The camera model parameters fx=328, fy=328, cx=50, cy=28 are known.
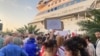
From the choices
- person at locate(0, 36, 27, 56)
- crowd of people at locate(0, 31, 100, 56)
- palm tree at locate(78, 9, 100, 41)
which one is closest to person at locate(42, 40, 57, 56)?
crowd of people at locate(0, 31, 100, 56)

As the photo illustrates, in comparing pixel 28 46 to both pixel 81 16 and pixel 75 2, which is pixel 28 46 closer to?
pixel 81 16

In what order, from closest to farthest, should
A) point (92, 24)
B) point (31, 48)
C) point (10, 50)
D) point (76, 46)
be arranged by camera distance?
point (76, 46), point (10, 50), point (31, 48), point (92, 24)

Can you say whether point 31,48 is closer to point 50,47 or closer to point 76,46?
point 50,47

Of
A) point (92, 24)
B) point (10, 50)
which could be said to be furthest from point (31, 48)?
point (92, 24)

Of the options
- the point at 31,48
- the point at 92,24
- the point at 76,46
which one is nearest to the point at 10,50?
the point at 76,46

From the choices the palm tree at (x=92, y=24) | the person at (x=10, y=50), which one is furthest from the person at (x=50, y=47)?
the palm tree at (x=92, y=24)

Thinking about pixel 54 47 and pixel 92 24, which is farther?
pixel 92 24

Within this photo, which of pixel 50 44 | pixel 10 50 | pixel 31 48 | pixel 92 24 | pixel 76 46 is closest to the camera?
pixel 76 46

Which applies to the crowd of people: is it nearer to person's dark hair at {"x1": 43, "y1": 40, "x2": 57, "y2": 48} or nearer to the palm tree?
person's dark hair at {"x1": 43, "y1": 40, "x2": 57, "y2": 48}

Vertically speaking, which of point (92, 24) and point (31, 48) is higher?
point (92, 24)

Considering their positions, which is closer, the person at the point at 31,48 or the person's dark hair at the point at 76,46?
the person's dark hair at the point at 76,46

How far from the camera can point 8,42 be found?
6.30 meters

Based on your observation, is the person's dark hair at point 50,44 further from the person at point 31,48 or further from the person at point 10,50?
the person at point 31,48

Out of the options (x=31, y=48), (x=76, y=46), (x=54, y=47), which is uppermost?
(x=76, y=46)
